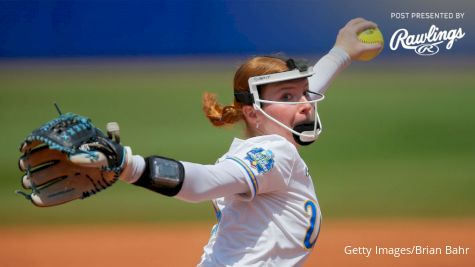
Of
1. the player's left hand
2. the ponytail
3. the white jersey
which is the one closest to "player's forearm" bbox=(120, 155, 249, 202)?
the white jersey

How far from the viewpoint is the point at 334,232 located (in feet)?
17.6

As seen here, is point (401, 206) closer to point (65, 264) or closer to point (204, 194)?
point (65, 264)

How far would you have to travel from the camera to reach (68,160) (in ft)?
6.53

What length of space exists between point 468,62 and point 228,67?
2.31m

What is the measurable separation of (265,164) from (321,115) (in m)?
4.70

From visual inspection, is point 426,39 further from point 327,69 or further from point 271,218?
point 271,218

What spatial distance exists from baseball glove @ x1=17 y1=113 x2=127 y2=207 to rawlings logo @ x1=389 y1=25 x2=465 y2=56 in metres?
4.81

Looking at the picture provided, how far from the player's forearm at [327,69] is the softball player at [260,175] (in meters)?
0.46

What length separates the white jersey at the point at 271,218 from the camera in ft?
7.70

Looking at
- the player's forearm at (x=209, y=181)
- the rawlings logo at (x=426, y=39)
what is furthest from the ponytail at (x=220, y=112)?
the rawlings logo at (x=426, y=39)

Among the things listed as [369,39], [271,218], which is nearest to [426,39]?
[369,39]

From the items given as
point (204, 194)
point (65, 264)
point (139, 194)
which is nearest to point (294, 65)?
point (204, 194)

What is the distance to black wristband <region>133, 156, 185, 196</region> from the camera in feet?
6.59

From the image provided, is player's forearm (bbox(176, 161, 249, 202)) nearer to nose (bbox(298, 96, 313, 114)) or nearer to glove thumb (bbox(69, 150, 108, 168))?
glove thumb (bbox(69, 150, 108, 168))
